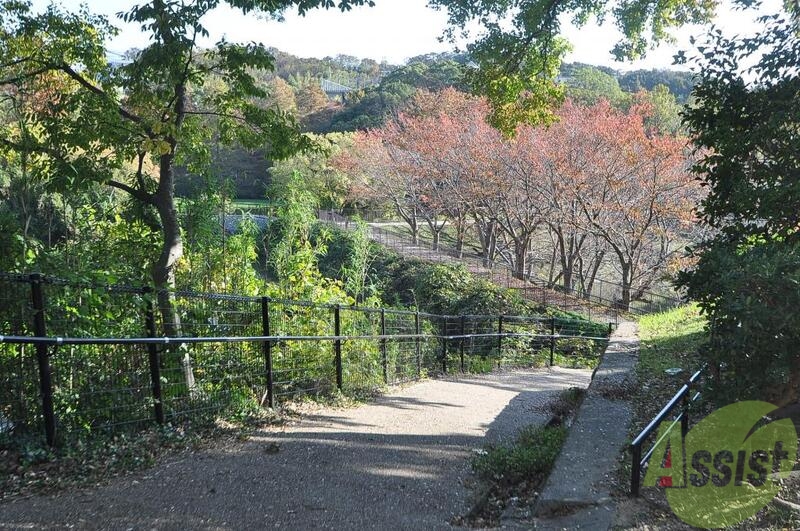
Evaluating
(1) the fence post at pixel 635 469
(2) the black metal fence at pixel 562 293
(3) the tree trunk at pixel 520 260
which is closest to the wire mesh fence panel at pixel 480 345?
(2) the black metal fence at pixel 562 293

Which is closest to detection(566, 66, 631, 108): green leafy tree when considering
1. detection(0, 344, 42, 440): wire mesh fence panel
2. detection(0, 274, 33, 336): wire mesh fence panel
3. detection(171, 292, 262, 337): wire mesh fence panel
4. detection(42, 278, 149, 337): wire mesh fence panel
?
detection(171, 292, 262, 337): wire mesh fence panel

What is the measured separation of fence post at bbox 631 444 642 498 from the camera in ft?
12.0

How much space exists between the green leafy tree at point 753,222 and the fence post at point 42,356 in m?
4.57

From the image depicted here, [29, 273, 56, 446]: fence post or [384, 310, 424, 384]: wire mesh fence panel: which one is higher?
[29, 273, 56, 446]: fence post

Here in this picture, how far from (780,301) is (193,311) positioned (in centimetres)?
503

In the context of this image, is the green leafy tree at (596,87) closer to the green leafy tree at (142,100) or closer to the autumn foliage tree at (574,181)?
the autumn foliage tree at (574,181)

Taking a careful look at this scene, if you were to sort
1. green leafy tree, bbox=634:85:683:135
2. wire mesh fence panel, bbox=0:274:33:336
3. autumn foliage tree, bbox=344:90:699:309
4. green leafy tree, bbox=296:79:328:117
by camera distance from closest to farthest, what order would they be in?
wire mesh fence panel, bbox=0:274:33:336 < autumn foliage tree, bbox=344:90:699:309 < green leafy tree, bbox=634:85:683:135 < green leafy tree, bbox=296:79:328:117

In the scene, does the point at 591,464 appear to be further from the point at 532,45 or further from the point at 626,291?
the point at 626,291

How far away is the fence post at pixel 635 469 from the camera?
367 cm

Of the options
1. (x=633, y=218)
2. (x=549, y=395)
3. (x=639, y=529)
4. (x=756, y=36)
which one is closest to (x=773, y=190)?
(x=756, y=36)

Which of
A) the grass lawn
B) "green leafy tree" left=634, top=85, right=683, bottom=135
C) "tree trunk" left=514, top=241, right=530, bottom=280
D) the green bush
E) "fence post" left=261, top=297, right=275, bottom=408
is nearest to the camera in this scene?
the grass lawn

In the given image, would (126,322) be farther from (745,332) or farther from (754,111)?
(754,111)

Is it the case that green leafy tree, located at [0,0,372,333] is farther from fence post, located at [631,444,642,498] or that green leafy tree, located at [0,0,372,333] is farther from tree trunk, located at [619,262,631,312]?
tree trunk, located at [619,262,631,312]

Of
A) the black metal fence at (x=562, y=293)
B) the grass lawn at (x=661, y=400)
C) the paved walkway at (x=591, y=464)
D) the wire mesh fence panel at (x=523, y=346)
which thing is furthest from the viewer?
the black metal fence at (x=562, y=293)
